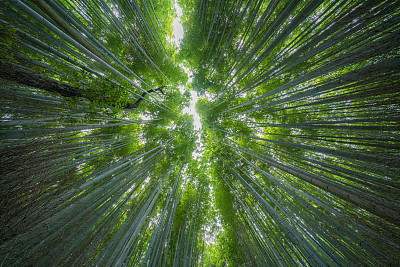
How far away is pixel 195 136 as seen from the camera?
5426 mm

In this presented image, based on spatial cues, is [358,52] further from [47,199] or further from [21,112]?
[21,112]

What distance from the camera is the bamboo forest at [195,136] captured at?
1.39m

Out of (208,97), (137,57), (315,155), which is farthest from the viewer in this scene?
Result: (208,97)

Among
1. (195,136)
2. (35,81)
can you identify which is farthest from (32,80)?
(195,136)

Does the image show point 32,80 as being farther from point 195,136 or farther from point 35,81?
point 195,136

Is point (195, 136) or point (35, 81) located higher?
point (35, 81)

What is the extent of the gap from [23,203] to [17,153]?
57 centimetres

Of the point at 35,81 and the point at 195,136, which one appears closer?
the point at 35,81

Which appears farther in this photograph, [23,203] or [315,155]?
[315,155]

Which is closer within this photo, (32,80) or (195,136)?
(32,80)

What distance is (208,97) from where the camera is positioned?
545 cm

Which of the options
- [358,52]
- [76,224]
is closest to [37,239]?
[76,224]

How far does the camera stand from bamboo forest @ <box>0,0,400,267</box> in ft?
4.56

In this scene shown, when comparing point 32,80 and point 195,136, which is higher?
point 32,80
